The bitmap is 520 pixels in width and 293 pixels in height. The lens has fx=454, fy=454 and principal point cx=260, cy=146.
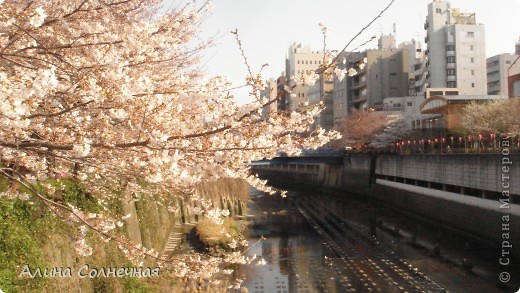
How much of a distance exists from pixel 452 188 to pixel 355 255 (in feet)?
37.7

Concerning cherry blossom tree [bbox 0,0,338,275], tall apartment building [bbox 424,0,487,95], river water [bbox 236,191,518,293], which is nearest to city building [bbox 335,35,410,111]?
tall apartment building [bbox 424,0,487,95]

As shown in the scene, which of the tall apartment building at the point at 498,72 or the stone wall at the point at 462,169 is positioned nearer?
the stone wall at the point at 462,169

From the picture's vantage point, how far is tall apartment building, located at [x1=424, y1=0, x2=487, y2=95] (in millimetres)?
56625

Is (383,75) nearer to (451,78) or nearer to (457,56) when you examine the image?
(451,78)

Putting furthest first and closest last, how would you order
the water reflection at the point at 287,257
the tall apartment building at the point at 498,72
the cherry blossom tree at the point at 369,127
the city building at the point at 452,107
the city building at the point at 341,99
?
the city building at the point at 341,99 < the tall apartment building at the point at 498,72 < the cherry blossom tree at the point at 369,127 < the city building at the point at 452,107 < the water reflection at the point at 287,257

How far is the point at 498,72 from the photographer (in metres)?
68.2

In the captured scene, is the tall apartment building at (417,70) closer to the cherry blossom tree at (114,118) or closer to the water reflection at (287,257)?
the water reflection at (287,257)

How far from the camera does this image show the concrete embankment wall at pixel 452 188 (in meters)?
21.1

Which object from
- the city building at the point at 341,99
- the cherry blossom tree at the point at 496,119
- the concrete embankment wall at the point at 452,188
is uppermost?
the city building at the point at 341,99

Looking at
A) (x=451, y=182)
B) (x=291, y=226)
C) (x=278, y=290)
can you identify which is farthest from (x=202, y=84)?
(x=451, y=182)

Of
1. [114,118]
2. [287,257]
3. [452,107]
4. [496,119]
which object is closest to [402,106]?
[452,107]

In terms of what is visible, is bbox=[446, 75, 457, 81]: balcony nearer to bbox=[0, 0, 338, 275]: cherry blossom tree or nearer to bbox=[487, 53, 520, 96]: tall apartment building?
bbox=[487, 53, 520, 96]: tall apartment building

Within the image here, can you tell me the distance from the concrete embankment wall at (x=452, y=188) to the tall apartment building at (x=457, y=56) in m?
18.3

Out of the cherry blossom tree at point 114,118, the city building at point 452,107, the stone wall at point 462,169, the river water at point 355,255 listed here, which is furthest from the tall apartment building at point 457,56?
the cherry blossom tree at point 114,118
